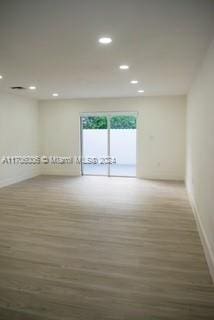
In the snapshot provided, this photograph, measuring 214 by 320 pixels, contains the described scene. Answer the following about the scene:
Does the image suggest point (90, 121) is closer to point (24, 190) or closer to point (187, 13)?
point (24, 190)

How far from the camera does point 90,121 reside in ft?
27.9

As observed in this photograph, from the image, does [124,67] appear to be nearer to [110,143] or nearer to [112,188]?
[112,188]

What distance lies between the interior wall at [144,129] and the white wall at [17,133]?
0.47 metres

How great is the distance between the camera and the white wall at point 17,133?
6.95 meters

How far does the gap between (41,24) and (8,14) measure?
0.32m

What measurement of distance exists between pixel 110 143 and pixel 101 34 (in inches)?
226

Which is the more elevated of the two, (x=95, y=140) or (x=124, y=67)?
(x=124, y=67)

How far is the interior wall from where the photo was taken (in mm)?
7676

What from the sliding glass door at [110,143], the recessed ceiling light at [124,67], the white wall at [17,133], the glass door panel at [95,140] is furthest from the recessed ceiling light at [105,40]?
the glass door panel at [95,140]

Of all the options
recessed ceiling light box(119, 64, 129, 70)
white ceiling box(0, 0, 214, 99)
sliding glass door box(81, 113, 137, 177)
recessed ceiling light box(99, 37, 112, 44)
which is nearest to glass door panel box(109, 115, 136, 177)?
sliding glass door box(81, 113, 137, 177)

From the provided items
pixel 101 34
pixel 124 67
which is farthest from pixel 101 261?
pixel 124 67

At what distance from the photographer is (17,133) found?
296 inches

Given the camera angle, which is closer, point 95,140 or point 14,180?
point 14,180

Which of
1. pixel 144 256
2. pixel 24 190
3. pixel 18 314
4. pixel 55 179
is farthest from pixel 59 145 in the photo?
pixel 18 314
